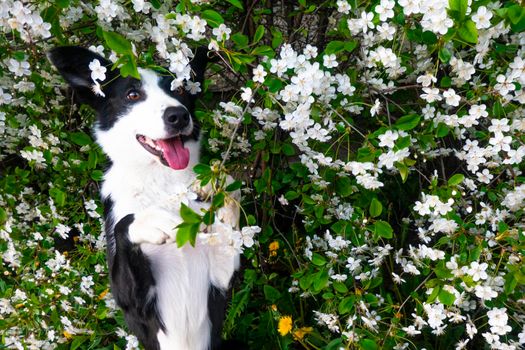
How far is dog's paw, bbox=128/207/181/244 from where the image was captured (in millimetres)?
2047

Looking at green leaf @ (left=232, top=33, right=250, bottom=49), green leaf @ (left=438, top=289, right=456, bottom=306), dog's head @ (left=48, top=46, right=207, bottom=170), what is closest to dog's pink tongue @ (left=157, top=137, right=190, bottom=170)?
dog's head @ (left=48, top=46, right=207, bottom=170)

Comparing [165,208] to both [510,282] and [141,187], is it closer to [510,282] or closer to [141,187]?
[141,187]

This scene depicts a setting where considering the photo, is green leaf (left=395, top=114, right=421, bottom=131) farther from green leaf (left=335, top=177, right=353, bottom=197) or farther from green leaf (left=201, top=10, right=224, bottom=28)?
green leaf (left=201, top=10, right=224, bottom=28)

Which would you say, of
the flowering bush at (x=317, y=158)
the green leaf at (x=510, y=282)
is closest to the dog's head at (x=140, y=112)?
the flowering bush at (x=317, y=158)

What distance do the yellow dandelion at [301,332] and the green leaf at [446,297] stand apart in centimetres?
112

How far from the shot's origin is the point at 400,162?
1943 millimetres

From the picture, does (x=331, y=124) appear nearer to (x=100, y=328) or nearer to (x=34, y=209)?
(x=100, y=328)

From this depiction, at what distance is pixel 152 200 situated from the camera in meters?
2.40

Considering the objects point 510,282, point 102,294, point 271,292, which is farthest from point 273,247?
point 510,282

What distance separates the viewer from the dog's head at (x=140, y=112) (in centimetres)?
227

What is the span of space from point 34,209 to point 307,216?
189cm

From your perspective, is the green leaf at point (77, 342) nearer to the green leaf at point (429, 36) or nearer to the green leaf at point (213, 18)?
the green leaf at point (213, 18)

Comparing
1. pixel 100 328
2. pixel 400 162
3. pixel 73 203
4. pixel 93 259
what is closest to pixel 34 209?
pixel 73 203

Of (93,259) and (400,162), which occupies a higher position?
(400,162)
